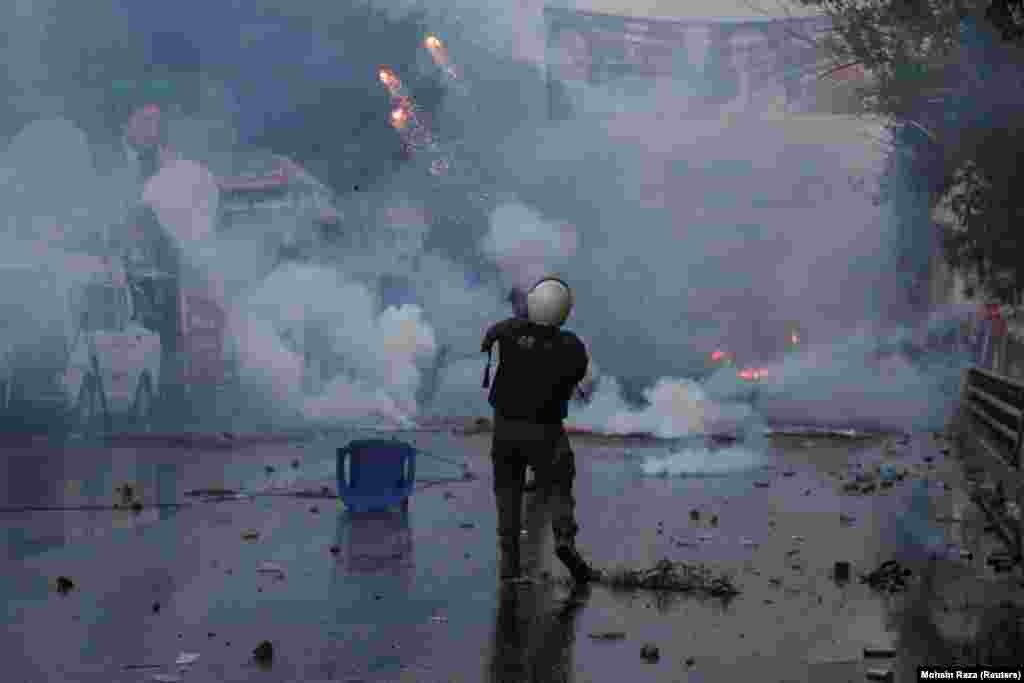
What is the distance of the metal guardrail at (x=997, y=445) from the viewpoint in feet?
32.5

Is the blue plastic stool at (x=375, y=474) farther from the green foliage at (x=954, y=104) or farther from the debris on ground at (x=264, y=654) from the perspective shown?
the green foliage at (x=954, y=104)

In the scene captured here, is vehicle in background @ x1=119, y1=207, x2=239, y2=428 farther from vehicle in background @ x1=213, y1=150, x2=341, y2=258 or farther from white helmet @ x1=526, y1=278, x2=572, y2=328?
white helmet @ x1=526, y1=278, x2=572, y2=328

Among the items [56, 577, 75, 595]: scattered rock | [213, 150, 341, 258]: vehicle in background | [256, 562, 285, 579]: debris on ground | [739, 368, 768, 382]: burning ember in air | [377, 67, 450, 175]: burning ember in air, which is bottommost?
[739, 368, 768, 382]: burning ember in air

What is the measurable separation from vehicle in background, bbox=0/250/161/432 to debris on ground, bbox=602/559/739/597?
38.9 feet

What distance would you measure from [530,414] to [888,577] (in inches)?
89.8

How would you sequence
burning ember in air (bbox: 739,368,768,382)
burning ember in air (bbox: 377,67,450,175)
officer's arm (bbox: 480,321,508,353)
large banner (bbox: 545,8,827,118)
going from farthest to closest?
1. large banner (bbox: 545,8,827,118)
2. burning ember in air (bbox: 739,368,768,382)
3. burning ember in air (bbox: 377,67,450,175)
4. officer's arm (bbox: 480,321,508,353)

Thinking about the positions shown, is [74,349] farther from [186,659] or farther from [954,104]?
[186,659]

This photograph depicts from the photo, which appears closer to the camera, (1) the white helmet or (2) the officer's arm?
(2) the officer's arm

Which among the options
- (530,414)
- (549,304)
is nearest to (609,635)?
(530,414)

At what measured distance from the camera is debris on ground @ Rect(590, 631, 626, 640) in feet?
23.3

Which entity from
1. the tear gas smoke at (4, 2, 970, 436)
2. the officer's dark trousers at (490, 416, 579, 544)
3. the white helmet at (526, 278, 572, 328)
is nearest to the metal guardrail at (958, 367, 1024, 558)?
the officer's dark trousers at (490, 416, 579, 544)

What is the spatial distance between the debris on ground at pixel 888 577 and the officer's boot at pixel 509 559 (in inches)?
79.3

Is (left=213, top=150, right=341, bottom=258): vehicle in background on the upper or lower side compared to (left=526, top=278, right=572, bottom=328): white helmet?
upper

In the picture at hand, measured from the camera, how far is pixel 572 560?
8.55 m
